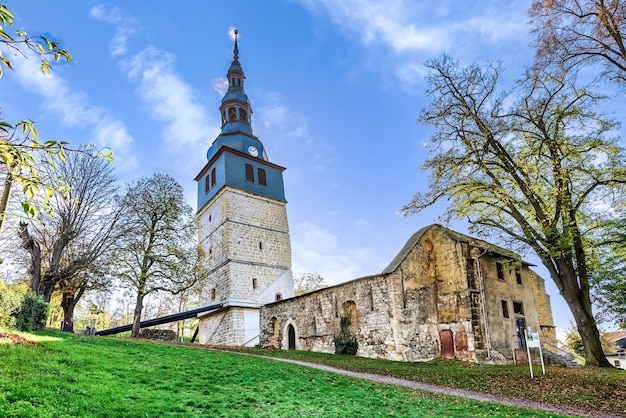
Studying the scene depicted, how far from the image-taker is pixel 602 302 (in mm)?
17359

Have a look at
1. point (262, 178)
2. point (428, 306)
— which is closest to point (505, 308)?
point (428, 306)

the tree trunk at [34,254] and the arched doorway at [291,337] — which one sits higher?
the tree trunk at [34,254]

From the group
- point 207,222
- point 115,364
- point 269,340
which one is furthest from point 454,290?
point 207,222

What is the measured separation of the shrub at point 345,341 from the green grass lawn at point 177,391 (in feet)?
27.9

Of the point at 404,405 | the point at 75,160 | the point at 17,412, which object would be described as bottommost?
the point at 404,405

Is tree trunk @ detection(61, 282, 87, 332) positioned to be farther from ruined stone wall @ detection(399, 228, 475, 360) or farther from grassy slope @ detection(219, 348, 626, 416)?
ruined stone wall @ detection(399, 228, 475, 360)

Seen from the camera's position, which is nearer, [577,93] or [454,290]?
[577,93]

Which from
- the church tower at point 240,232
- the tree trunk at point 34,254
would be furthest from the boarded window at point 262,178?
the tree trunk at point 34,254

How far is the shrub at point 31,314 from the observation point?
41.3 ft

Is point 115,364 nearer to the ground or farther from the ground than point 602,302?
nearer to the ground

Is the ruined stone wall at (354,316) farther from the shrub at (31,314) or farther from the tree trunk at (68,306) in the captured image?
the shrub at (31,314)

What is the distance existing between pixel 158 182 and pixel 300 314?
12416mm

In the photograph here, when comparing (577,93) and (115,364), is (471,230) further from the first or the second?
(115,364)

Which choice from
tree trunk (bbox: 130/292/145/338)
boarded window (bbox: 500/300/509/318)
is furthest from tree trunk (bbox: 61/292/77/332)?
boarded window (bbox: 500/300/509/318)
